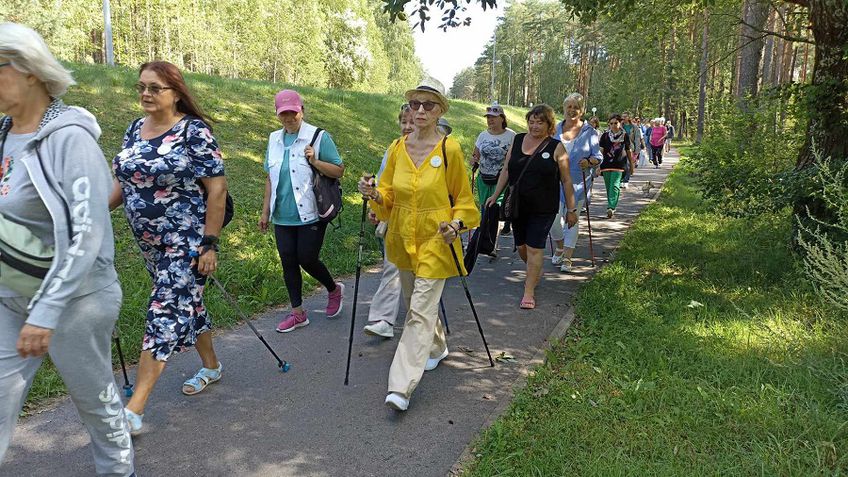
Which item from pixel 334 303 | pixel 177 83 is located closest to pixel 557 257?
pixel 334 303

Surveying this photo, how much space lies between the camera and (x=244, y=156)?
408 inches

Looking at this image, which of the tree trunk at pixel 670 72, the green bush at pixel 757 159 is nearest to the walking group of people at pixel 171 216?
the green bush at pixel 757 159

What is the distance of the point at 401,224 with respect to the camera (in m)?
3.84

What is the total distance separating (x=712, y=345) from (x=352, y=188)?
7.57m

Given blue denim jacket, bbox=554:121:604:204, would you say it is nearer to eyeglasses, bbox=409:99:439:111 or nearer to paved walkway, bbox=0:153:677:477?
paved walkway, bbox=0:153:677:477

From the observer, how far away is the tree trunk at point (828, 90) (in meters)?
5.44

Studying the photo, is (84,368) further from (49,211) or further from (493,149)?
(493,149)

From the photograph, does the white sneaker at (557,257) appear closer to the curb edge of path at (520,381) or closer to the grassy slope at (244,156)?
the curb edge of path at (520,381)

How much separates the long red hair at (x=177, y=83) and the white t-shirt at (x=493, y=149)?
448 cm

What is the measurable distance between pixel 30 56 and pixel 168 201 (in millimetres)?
1215

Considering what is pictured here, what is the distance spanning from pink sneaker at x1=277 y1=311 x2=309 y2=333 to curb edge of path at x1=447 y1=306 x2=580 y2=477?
2017 mm

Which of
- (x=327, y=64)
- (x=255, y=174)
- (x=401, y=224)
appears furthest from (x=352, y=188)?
(x=327, y=64)

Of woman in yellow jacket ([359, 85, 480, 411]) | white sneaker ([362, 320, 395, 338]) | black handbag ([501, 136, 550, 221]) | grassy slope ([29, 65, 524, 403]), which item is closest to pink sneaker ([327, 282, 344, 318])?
white sneaker ([362, 320, 395, 338])

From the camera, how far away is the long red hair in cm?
313
